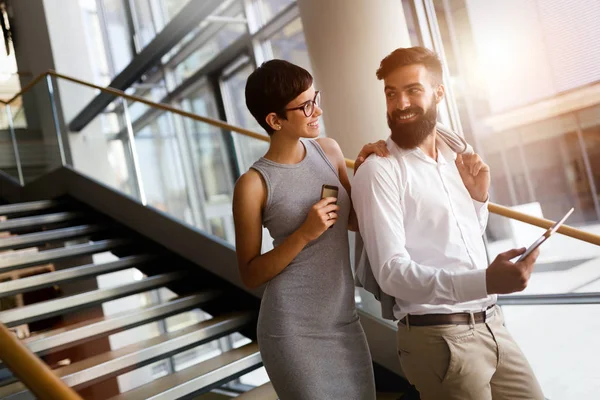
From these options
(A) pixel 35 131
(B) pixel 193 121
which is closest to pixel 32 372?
(B) pixel 193 121

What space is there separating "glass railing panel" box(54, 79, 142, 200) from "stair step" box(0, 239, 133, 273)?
0.49 meters

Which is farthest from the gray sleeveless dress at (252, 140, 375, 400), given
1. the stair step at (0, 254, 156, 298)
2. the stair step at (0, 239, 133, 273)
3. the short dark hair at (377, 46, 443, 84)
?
the stair step at (0, 239, 133, 273)

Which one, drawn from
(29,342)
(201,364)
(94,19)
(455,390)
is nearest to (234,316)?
(201,364)

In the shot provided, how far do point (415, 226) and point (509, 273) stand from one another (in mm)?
366

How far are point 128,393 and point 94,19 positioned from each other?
297 inches

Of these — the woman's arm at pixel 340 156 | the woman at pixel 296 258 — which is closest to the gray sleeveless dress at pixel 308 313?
the woman at pixel 296 258

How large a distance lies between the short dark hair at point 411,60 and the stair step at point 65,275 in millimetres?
2932

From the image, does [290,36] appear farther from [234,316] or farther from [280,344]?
[280,344]

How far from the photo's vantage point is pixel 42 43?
28.9 feet

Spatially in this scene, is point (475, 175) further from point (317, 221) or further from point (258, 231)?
point (258, 231)

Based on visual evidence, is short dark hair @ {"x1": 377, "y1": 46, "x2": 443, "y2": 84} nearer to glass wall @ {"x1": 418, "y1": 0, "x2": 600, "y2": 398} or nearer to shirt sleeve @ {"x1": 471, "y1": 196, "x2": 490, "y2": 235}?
shirt sleeve @ {"x1": 471, "y1": 196, "x2": 490, "y2": 235}

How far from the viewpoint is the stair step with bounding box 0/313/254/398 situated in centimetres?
288

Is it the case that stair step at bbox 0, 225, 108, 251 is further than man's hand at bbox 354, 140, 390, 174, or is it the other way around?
stair step at bbox 0, 225, 108, 251

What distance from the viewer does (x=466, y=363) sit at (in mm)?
1572
